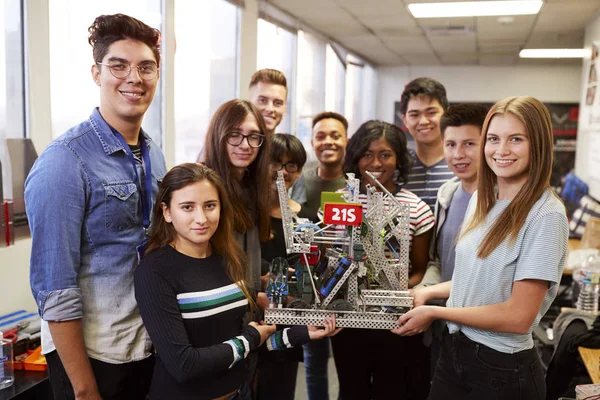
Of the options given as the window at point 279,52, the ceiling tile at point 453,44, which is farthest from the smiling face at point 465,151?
the ceiling tile at point 453,44

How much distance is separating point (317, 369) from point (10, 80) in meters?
2.10

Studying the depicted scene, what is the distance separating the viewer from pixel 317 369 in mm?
2871

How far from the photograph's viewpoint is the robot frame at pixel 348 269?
1.72m

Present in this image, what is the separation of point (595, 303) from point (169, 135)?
10.2 ft

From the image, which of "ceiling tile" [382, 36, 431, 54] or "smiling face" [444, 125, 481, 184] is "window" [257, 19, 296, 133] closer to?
"ceiling tile" [382, 36, 431, 54]

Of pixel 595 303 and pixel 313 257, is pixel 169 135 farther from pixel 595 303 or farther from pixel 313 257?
pixel 595 303

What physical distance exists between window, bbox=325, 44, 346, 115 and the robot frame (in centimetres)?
557

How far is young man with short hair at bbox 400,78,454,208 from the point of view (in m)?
2.78

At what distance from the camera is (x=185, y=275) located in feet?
5.07

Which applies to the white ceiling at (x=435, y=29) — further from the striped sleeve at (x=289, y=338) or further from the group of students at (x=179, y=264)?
the striped sleeve at (x=289, y=338)

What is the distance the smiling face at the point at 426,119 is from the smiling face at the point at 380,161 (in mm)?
565

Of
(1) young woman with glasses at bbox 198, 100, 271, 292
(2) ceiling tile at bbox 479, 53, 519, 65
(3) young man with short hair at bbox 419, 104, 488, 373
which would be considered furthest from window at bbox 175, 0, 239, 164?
(2) ceiling tile at bbox 479, 53, 519, 65

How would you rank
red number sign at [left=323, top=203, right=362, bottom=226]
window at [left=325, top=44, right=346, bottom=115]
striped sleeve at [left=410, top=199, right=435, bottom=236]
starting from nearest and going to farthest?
red number sign at [left=323, top=203, right=362, bottom=226] < striped sleeve at [left=410, top=199, right=435, bottom=236] < window at [left=325, top=44, right=346, bottom=115]

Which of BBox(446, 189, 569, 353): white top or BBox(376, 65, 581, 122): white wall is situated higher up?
BBox(376, 65, 581, 122): white wall
